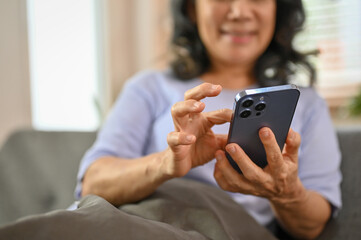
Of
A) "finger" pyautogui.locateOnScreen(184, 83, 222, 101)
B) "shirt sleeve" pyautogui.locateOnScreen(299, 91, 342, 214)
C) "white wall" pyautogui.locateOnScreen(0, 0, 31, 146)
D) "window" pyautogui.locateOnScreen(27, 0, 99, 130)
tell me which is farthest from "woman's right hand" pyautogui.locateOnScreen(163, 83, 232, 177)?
"window" pyautogui.locateOnScreen(27, 0, 99, 130)

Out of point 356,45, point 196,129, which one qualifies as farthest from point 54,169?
point 356,45

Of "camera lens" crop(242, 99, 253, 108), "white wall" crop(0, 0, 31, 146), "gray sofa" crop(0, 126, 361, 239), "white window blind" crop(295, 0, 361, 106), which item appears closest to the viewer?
"camera lens" crop(242, 99, 253, 108)

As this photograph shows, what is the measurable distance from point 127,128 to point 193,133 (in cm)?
35

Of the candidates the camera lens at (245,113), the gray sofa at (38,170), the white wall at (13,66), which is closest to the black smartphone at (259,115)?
the camera lens at (245,113)

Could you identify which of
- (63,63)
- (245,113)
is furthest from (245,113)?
(63,63)

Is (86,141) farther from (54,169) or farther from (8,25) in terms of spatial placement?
(8,25)

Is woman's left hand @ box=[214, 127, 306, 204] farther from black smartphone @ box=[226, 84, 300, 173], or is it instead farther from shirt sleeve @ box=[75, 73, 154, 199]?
shirt sleeve @ box=[75, 73, 154, 199]

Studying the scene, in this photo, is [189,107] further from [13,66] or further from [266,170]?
[13,66]

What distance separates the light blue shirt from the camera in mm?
862

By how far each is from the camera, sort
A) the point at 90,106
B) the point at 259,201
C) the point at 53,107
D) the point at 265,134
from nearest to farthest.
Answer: the point at 265,134, the point at 259,201, the point at 53,107, the point at 90,106

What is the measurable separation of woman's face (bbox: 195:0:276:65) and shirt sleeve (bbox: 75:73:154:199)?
0.65 ft

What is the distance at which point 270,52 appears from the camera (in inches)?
39.8

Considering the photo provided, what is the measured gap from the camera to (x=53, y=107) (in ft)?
5.74

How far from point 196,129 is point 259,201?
0.37 m
